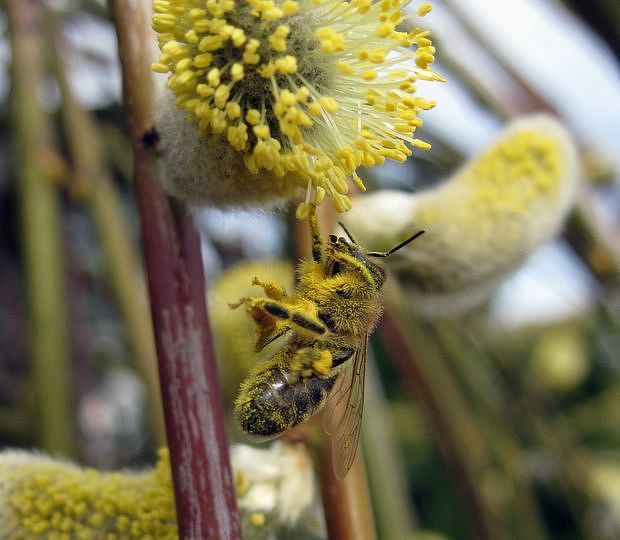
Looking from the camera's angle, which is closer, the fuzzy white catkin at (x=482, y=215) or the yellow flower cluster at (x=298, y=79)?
the yellow flower cluster at (x=298, y=79)

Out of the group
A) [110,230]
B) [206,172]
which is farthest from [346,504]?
[110,230]

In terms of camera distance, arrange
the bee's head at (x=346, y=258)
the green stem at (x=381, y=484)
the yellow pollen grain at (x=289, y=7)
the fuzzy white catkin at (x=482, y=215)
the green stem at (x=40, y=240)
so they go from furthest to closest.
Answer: the green stem at (x=40, y=240) → the green stem at (x=381, y=484) → the fuzzy white catkin at (x=482, y=215) → the bee's head at (x=346, y=258) → the yellow pollen grain at (x=289, y=7)

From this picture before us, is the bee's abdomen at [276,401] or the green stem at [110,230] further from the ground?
the bee's abdomen at [276,401]

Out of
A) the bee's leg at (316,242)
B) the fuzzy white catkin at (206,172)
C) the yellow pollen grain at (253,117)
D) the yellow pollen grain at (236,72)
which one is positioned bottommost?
the bee's leg at (316,242)

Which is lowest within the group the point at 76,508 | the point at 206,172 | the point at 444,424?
the point at 444,424

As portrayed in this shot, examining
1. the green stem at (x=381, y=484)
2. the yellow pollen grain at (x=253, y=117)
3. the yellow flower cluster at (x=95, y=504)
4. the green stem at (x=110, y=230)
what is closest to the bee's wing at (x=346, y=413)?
the yellow flower cluster at (x=95, y=504)

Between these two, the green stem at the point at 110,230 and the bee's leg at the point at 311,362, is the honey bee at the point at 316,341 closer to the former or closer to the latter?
the bee's leg at the point at 311,362

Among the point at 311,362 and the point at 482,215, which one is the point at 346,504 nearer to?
the point at 311,362

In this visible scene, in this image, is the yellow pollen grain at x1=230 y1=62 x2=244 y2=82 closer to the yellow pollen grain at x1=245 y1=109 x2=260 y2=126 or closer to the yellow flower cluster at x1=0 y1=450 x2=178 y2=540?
the yellow pollen grain at x1=245 y1=109 x2=260 y2=126
